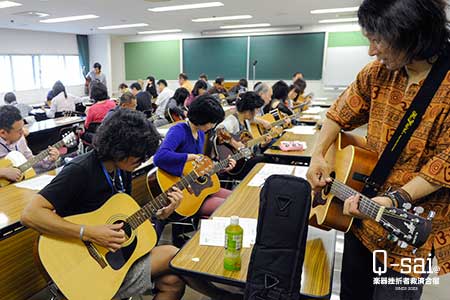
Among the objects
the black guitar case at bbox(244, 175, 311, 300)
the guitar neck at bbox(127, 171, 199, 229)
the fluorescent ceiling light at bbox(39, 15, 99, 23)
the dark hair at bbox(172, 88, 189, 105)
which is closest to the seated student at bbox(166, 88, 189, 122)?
the dark hair at bbox(172, 88, 189, 105)

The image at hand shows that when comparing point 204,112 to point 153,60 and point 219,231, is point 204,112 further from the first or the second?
point 153,60

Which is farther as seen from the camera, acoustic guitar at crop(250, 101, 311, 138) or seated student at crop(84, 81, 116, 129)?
seated student at crop(84, 81, 116, 129)

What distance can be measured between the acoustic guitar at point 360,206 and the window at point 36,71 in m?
11.8

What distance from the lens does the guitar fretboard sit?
1104 millimetres

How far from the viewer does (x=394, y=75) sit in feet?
3.83

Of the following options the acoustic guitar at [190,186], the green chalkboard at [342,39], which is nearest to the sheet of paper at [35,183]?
the acoustic guitar at [190,186]

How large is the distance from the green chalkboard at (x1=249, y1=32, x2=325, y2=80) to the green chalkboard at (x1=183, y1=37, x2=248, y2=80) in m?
0.41

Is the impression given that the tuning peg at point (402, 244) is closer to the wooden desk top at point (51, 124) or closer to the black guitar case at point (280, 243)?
the black guitar case at point (280, 243)

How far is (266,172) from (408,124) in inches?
56.3

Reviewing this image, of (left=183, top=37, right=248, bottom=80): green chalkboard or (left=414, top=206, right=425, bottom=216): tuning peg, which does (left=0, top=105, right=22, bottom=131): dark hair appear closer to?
(left=414, top=206, right=425, bottom=216): tuning peg

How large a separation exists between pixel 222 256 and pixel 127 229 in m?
0.55

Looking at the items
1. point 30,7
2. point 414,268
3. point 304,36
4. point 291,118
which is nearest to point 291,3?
point 291,118

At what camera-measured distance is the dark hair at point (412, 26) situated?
3.12 ft

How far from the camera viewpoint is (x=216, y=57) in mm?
11469
